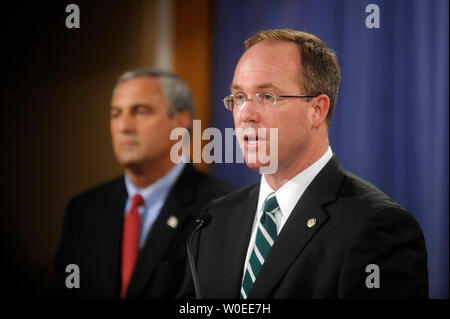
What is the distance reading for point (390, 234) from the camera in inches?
51.5

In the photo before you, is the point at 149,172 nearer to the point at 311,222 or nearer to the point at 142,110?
the point at 142,110

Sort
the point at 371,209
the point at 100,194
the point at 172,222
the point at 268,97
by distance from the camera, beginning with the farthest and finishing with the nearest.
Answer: the point at 100,194 < the point at 172,222 < the point at 268,97 < the point at 371,209

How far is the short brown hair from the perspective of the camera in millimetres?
1437

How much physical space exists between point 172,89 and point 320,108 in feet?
2.45

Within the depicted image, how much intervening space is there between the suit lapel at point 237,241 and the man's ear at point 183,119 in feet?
1.64

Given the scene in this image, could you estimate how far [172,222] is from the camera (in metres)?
1.88

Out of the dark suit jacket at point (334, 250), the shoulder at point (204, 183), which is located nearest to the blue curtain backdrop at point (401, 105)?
the dark suit jacket at point (334, 250)

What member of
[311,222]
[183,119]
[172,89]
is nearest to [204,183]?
[183,119]

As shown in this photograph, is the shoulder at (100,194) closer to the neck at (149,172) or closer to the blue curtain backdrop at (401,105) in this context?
the neck at (149,172)

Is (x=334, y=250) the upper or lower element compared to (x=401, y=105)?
lower

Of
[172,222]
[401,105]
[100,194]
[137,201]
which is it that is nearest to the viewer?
[401,105]

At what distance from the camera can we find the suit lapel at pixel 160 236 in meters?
1.88
